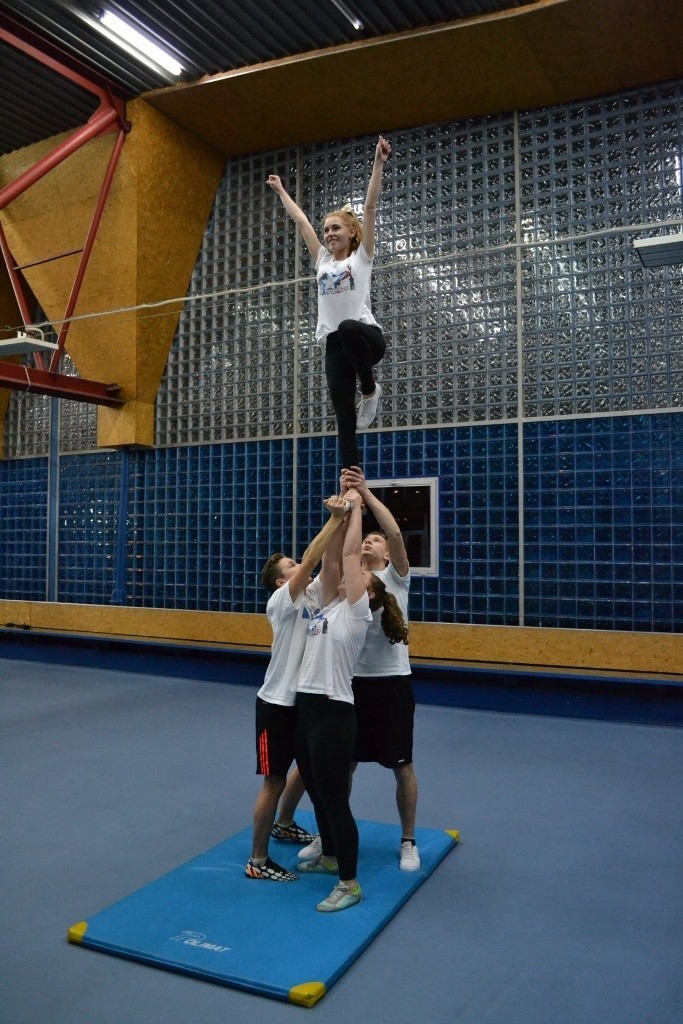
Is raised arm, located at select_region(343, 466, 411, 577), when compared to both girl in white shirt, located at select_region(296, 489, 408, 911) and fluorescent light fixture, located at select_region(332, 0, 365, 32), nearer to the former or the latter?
girl in white shirt, located at select_region(296, 489, 408, 911)

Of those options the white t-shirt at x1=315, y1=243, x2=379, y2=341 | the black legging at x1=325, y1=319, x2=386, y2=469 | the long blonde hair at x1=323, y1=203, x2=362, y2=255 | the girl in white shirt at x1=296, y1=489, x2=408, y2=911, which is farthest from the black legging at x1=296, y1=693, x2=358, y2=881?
the long blonde hair at x1=323, y1=203, x2=362, y2=255

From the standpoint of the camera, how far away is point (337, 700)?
119 inches

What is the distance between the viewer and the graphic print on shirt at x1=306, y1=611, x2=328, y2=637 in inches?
123

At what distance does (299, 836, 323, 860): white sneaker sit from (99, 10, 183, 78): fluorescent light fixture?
21.6 ft

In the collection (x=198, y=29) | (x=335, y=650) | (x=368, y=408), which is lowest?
(x=335, y=650)

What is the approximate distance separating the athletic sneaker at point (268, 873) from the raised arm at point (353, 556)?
1194mm

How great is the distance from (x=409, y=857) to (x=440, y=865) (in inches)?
7.5

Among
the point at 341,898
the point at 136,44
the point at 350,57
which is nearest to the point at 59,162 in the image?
the point at 136,44

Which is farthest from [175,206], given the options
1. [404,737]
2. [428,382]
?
[404,737]

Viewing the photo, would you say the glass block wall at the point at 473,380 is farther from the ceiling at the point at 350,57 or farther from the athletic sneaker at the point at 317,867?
the athletic sneaker at the point at 317,867

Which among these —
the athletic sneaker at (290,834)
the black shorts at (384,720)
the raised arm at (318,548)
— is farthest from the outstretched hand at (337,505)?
the athletic sneaker at (290,834)

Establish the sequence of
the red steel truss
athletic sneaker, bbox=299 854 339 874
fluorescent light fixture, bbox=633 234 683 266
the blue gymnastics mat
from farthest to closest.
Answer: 1. the red steel truss
2. fluorescent light fixture, bbox=633 234 683 266
3. athletic sneaker, bbox=299 854 339 874
4. the blue gymnastics mat

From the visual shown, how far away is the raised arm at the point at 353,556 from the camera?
308 centimetres

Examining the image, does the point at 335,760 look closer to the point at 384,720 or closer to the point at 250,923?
the point at 384,720
